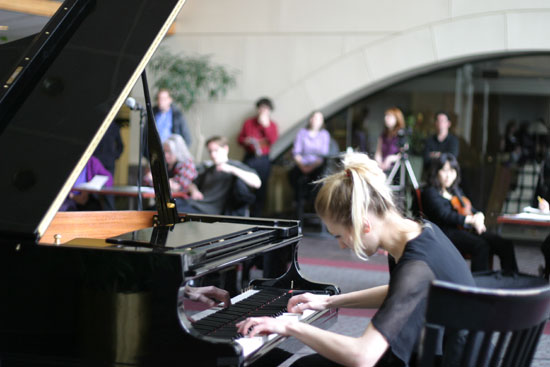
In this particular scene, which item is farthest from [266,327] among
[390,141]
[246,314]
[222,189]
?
[390,141]

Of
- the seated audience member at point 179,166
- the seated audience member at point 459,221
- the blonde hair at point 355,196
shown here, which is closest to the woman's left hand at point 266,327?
the blonde hair at point 355,196

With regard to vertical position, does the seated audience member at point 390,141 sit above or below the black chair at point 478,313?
above

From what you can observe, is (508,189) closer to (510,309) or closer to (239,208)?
(239,208)

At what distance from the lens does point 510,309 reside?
4.78 feet

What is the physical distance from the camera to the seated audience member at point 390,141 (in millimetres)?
Answer: 7414

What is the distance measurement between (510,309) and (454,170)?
11.4 ft

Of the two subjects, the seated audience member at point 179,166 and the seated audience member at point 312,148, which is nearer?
the seated audience member at point 179,166

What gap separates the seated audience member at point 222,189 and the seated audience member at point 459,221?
56.3 inches

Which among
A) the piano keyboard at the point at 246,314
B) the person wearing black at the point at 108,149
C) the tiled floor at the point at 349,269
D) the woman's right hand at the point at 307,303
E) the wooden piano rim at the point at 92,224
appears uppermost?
the person wearing black at the point at 108,149

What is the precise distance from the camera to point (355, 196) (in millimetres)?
1746

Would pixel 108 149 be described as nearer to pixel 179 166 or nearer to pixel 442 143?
pixel 179 166

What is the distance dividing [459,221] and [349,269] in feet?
4.70

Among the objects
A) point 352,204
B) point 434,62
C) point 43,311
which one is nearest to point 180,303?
point 43,311

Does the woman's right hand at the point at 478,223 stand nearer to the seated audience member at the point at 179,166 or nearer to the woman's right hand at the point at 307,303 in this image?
the seated audience member at the point at 179,166
